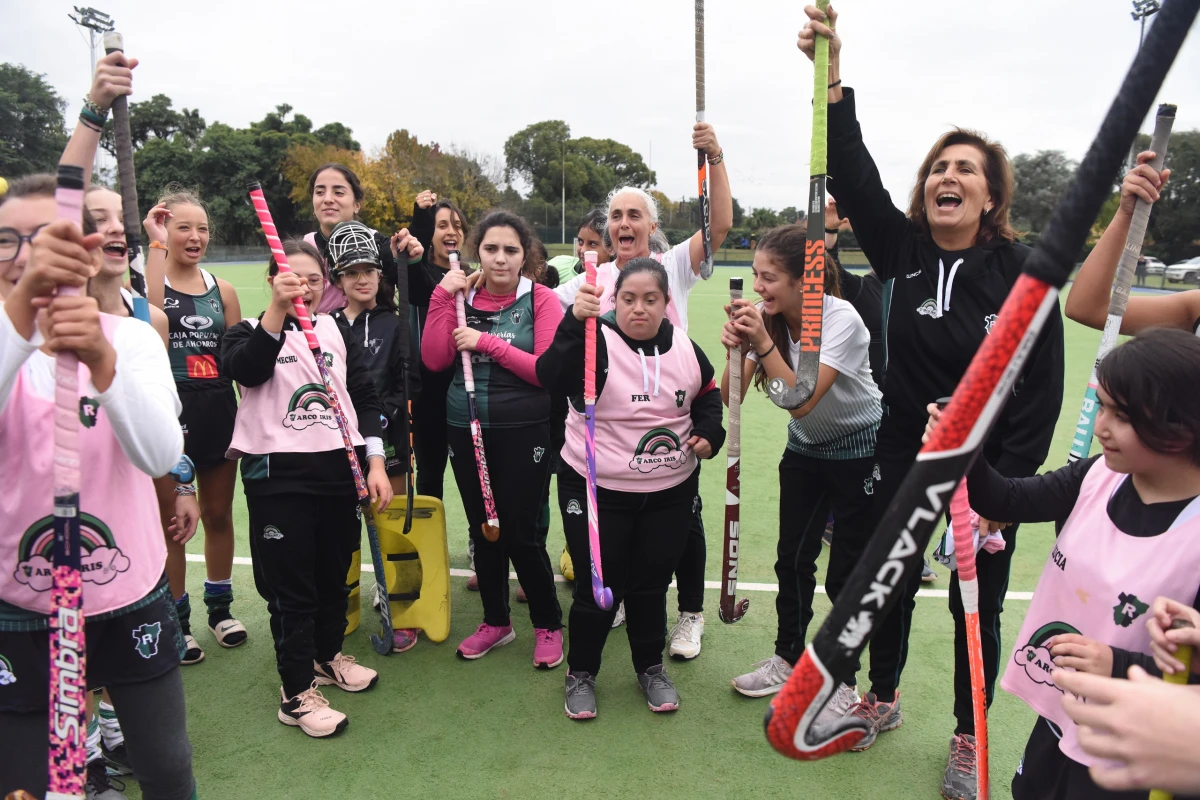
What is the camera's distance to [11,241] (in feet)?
5.46

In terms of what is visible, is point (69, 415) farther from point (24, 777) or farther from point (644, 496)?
point (644, 496)

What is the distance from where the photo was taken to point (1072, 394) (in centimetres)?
936

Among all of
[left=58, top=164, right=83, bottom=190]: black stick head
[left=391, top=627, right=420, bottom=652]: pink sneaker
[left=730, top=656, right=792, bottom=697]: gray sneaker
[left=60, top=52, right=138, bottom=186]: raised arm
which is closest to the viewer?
[left=58, top=164, right=83, bottom=190]: black stick head

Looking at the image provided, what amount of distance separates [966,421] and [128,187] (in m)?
2.29

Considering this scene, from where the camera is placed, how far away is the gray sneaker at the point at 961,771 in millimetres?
2604

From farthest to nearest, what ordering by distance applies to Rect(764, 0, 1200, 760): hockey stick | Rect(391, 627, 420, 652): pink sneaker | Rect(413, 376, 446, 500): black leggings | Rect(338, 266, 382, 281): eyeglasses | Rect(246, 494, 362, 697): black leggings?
Rect(413, 376, 446, 500): black leggings < Rect(391, 627, 420, 652): pink sneaker < Rect(338, 266, 382, 281): eyeglasses < Rect(246, 494, 362, 697): black leggings < Rect(764, 0, 1200, 760): hockey stick

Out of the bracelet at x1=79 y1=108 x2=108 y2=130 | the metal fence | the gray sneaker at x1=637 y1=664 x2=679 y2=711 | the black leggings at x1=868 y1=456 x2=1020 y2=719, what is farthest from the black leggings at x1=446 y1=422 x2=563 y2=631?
the metal fence

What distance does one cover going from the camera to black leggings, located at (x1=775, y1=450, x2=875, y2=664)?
298cm

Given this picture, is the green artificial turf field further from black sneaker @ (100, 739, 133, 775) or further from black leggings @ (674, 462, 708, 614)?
black leggings @ (674, 462, 708, 614)

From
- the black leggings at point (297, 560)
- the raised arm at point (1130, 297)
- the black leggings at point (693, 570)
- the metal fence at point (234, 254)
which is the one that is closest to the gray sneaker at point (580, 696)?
the black leggings at point (693, 570)

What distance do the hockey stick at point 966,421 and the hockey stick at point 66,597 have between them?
135cm

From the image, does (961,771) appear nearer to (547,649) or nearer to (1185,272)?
(547,649)

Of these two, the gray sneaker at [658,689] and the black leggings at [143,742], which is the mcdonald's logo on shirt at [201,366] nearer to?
the black leggings at [143,742]

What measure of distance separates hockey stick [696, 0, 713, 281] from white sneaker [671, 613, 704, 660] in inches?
67.0
